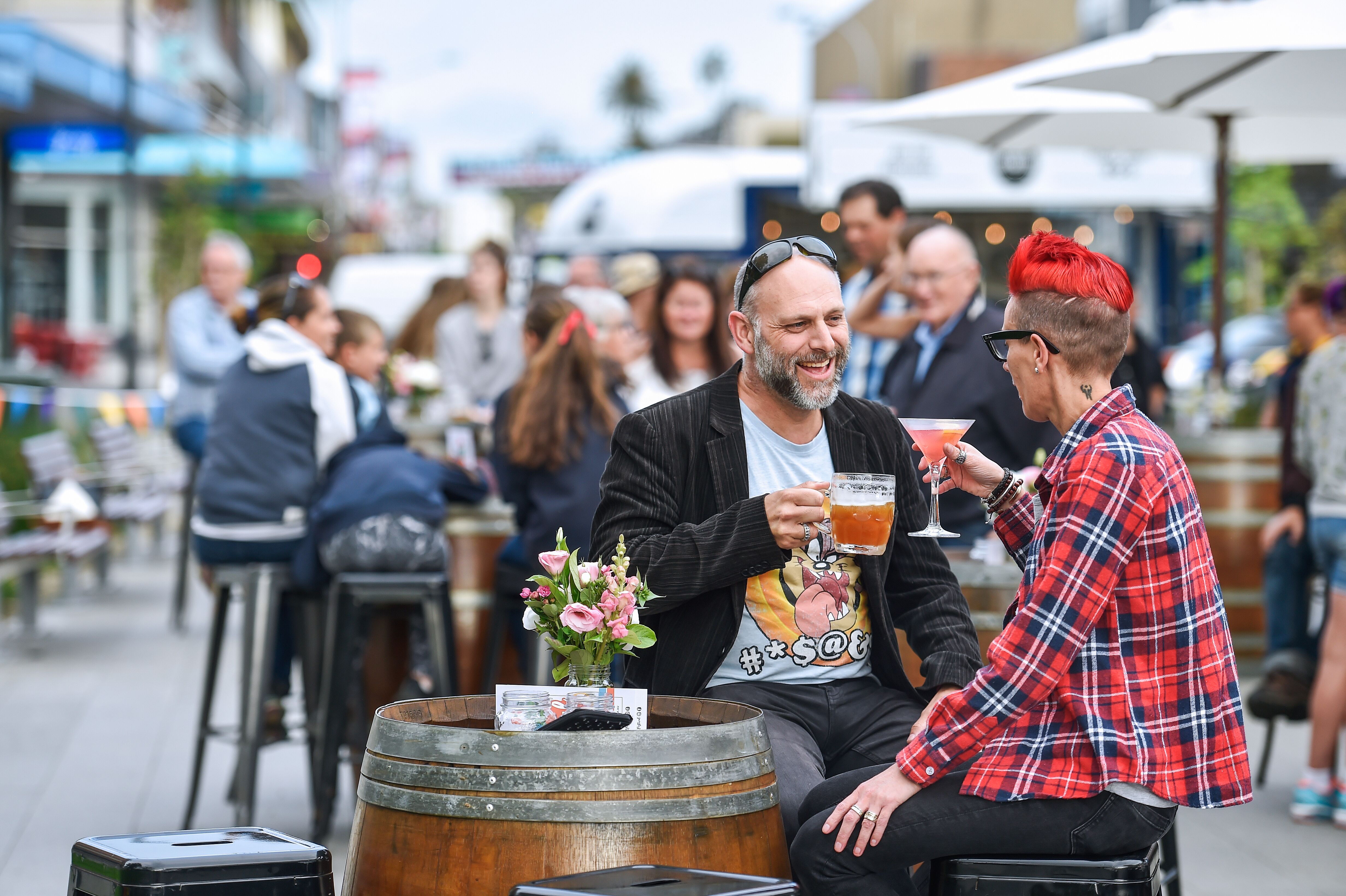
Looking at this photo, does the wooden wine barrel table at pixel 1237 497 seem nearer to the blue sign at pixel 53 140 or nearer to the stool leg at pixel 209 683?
the stool leg at pixel 209 683

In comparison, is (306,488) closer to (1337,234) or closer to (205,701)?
(205,701)

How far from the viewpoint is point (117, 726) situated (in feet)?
24.3

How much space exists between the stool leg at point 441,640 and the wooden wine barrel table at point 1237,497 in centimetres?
443

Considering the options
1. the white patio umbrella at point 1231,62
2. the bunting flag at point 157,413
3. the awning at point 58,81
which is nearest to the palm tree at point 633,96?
the awning at point 58,81

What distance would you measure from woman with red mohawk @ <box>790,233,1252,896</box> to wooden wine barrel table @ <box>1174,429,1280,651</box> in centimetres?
558

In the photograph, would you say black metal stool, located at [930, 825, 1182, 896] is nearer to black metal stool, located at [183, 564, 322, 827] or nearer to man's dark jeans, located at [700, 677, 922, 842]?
man's dark jeans, located at [700, 677, 922, 842]

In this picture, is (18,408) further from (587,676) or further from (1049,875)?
(1049,875)

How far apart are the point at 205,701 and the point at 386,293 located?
21.1m

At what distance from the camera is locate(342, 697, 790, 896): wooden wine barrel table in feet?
8.59

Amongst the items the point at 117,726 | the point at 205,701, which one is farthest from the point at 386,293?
the point at 205,701

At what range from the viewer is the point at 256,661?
5.54m

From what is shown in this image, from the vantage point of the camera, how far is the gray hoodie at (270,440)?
5.64 metres

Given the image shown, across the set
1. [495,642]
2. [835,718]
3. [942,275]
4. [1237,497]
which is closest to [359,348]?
[495,642]

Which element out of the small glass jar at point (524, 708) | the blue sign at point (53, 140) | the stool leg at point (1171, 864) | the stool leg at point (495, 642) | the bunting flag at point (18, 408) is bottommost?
the stool leg at point (1171, 864)
